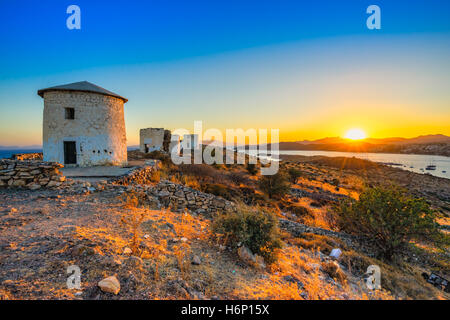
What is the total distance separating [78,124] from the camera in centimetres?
1176

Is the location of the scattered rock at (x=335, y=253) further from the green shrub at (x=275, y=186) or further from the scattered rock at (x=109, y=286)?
the green shrub at (x=275, y=186)

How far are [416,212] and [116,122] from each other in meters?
15.5

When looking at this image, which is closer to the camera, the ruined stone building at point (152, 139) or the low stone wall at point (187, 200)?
the low stone wall at point (187, 200)

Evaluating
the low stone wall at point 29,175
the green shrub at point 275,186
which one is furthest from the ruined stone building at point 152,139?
the low stone wall at point 29,175

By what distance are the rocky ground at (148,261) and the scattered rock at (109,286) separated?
1cm

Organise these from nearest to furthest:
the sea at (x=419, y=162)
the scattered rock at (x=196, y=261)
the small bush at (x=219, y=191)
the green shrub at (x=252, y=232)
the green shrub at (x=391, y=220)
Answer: the scattered rock at (x=196, y=261), the green shrub at (x=252, y=232), the green shrub at (x=391, y=220), the small bush at (x=219, y=191), the sea at (x=419, y=162)

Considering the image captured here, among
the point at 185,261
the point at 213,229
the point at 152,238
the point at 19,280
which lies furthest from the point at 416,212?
the point at 19,280

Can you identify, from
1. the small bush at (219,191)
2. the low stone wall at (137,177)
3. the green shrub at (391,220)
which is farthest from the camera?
the small bush at (219,191)

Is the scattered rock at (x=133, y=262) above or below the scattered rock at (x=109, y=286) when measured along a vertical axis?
below

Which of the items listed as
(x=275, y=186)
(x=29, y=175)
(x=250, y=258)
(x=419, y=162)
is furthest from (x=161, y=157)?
(x=419, y=162)

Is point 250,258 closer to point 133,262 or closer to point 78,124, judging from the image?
point 133,262

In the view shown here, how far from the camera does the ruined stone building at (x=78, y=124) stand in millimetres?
11547

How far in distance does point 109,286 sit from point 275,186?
1134cm

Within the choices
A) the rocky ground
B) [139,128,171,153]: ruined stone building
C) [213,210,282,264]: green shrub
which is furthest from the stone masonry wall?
[139,128,171,153]: ruined stone building
